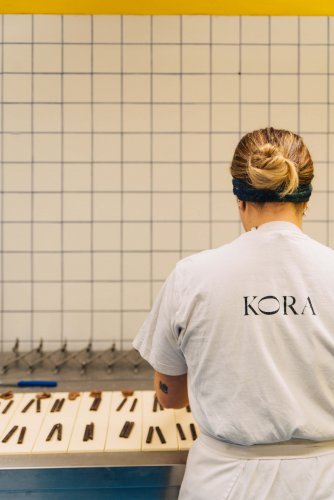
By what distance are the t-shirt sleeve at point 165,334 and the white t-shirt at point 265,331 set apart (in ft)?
0.07

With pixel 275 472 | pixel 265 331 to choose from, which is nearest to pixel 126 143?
pixel 265 331

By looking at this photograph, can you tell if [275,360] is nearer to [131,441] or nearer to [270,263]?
[270,263]

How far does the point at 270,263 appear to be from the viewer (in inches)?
36.5

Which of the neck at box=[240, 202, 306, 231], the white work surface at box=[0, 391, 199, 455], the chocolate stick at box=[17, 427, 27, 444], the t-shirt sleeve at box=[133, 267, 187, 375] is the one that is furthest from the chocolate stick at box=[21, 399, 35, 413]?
the neck at box=[240, 202, 306, 231]

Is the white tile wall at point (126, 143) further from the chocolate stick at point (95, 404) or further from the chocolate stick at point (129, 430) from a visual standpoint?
the chocolate stick at point (129, 430)

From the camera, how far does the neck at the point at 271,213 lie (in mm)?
956

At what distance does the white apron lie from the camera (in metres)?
0.95

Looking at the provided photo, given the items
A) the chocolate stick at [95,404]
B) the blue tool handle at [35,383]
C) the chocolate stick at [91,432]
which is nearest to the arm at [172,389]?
the chocolate stick at [91,432]

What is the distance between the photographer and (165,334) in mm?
1012

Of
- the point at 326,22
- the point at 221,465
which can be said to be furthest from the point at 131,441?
the point at 326,22

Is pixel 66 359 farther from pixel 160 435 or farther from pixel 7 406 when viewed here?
pixel 160 435

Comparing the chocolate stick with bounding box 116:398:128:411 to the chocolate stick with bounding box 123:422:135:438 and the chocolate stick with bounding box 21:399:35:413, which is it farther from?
the chocolate stick with bounding box 21:399:35:413

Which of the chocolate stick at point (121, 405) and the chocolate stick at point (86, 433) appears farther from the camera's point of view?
the chocolate stick at point (121, 405)

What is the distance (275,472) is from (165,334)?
346 mm
